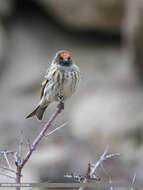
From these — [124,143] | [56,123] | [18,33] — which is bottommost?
[124,143]

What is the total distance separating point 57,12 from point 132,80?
402 centimetres

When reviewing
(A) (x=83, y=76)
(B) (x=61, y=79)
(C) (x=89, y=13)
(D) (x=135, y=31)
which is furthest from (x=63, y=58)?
(A) (x=83, y=76)

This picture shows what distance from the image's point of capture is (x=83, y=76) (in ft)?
68.1

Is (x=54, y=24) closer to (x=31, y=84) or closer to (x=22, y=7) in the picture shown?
(x=22, y=7)

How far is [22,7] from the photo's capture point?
2169 cm

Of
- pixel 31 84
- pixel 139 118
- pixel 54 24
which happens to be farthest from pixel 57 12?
pixel 139 118

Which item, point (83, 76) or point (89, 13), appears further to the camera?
point (83, 76)

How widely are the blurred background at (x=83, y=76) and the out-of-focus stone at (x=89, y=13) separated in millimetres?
36

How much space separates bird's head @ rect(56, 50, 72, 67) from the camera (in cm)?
609

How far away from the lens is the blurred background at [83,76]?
1692 cm

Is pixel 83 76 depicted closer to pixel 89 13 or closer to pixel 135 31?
pixel 89 13

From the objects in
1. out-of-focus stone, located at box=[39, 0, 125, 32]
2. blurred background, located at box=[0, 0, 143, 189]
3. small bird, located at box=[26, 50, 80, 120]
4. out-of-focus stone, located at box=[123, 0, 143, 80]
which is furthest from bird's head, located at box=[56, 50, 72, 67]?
out-of-focus stone, located at box=[39, 0, 125, 32]

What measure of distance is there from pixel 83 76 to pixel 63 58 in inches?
576

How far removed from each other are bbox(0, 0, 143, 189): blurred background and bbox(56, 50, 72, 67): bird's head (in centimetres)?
878
